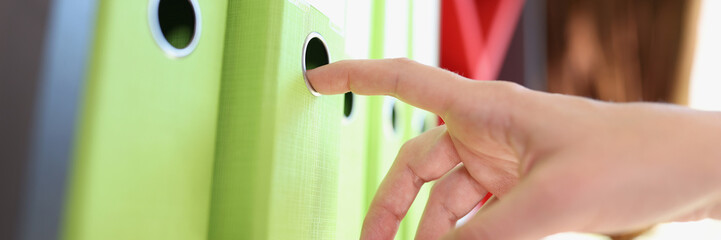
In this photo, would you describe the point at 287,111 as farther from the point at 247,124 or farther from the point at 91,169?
the point at 91,169

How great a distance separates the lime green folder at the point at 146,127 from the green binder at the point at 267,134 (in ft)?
0.05

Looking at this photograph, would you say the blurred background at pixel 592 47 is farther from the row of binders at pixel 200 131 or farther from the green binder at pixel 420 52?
the row of binders at pixel 200 131

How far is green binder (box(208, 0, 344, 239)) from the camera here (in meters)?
0.36

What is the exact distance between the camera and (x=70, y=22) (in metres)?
0.26

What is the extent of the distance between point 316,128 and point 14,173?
207mm

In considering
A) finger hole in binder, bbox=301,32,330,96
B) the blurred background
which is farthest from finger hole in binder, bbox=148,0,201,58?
the blurred background

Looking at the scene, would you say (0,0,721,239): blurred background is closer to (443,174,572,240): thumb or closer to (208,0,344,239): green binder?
(208,0,344,239): green binder

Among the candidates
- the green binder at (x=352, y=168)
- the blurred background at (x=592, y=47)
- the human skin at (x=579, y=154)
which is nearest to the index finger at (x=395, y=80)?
the human skin at (x=579, y=154)

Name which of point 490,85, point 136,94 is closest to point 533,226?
Answer: point 490,85

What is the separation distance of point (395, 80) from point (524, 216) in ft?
0.51

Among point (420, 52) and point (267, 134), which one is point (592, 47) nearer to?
point (420, 52)

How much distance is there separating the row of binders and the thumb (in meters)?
0.14

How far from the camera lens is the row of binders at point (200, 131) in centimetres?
26

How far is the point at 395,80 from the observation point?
1.29 ft
